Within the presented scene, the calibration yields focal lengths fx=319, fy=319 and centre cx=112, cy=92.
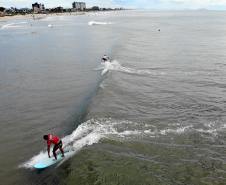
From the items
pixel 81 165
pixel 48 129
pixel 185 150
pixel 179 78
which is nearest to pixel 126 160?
pixel 81 165

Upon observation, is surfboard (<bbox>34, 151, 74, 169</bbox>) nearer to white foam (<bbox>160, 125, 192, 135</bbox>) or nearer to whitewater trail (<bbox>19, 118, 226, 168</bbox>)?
whitewater trail (<bbox>19, 118, 226, 168</bbox>)

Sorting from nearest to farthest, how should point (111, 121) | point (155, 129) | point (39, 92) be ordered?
point (155, 129) → point (111, 121) → point (39, 92)

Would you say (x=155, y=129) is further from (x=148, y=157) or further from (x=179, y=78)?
(x=179, y=78)

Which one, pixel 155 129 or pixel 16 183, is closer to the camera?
pixel 16 183

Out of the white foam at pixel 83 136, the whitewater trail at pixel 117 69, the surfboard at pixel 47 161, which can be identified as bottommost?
the surfboard at pixel 47 161

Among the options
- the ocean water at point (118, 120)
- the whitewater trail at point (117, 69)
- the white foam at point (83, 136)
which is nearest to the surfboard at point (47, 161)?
the ocean water at point (118, 120)

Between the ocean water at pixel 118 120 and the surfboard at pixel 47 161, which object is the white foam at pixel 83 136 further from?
the surfboard at pixel 47 161

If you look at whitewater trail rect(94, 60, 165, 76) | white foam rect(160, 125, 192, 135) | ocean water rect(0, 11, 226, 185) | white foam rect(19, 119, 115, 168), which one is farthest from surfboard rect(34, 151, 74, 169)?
whitewater trail rect(94, 60, 165, 76)

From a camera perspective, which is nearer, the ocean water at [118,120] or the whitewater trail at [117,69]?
the ocean water at [118,120]

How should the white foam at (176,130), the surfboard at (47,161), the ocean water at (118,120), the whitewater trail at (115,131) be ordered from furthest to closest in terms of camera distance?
1. the white foam at (176,130)
2. the whitewater trail at (115,131)
3. the surfboard at (47,161)
4. the ocean water at (118,120)

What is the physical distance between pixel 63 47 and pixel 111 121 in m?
40.4

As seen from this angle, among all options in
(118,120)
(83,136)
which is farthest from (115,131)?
(83,136)

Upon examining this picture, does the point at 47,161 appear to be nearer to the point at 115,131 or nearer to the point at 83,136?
the point at 83,136

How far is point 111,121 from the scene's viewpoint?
75.3ft
